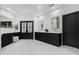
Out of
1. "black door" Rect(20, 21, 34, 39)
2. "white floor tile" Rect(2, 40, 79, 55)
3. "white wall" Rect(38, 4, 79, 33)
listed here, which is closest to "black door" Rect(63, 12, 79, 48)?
"white wall" Rect(38, 4, 79, 33)

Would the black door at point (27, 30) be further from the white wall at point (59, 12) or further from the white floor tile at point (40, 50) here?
the white floor tile at point (40, 50)

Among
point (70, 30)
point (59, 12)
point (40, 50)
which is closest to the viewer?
point (40, 50)

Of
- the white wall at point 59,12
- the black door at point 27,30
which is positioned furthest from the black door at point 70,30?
the black door at point 27,30

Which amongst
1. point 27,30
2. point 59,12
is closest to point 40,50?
point 59,12

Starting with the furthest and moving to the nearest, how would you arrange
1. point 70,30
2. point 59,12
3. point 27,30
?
point 27,30, point 59,12, point 70,30

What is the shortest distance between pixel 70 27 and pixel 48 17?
2961 millimetres

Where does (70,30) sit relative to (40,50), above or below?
above

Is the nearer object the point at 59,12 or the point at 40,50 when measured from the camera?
the point at 40,50

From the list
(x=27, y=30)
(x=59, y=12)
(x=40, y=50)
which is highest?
(x=59, y=12)

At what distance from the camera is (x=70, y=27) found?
5879mm

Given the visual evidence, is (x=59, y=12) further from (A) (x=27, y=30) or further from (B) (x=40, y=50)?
(A) (x=27, y=30)

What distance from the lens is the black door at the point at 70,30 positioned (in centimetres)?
538

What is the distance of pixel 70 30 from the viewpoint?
587cm

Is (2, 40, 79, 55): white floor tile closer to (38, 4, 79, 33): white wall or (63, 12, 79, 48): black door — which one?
(63, 12, 79, 48): black door
